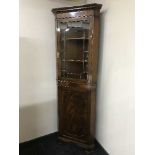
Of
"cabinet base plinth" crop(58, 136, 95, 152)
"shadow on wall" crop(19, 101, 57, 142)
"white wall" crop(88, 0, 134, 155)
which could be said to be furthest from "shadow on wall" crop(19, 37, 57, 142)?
"white wall" crop(88, 0, 134, 155)

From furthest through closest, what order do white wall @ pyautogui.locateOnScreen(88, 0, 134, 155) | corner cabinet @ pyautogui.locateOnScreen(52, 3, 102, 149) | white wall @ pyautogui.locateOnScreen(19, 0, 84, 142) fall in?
white wall @ pyautogui.locateOnScreen(19, 0, 84, 142) → corner cabinet @ pyautogui.locateOnScreen(52, 3, 102, 149) → white wall @ pyautogui.locateOnScreen(88, 0, 134, 155)

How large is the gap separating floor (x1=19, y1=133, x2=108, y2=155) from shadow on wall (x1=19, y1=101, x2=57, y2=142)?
0.29 feet

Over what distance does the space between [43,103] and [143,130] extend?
6.84ft

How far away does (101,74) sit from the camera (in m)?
2.57

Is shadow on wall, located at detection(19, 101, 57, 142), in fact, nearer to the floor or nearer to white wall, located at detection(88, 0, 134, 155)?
the floor

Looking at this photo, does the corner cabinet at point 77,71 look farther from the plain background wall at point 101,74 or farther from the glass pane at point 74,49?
the plain background wall at point 101,74

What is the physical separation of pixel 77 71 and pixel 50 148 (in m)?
1.10

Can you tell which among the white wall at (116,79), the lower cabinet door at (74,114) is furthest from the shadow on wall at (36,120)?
the white wall at (116,79)

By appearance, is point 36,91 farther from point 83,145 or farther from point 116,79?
point 116,79

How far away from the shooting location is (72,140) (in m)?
2.73

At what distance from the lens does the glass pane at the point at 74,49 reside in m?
2.55

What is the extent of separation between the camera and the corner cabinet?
2.44 metres

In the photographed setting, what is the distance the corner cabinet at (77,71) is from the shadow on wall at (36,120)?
0.22 meters
